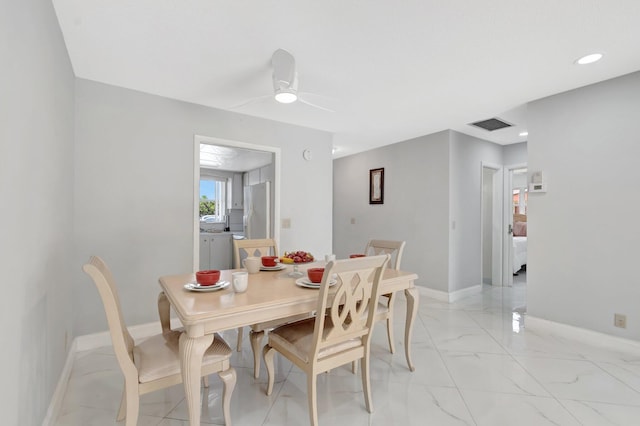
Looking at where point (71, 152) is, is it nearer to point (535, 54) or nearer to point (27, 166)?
point (27, 166)

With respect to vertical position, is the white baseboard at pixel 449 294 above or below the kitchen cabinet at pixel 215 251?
below

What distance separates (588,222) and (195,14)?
3.64 m

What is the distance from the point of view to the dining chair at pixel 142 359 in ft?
4.21

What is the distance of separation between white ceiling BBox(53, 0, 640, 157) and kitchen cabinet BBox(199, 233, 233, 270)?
3.09 m

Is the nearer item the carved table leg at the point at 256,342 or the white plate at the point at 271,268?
the carved table leg at the point at 256,342

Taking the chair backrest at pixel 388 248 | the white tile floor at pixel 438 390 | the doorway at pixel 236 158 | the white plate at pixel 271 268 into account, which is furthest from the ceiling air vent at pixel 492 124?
the white plate at pixel 271 268

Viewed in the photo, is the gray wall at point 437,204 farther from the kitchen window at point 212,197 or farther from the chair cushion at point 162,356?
the kitchen window at point 212,197

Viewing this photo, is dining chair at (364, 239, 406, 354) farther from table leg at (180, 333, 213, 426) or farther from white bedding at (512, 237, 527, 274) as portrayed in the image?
white bedding at (512, 237, 527, 274)

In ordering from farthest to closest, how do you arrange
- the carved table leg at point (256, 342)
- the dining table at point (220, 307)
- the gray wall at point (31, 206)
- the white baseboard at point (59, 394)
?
the carved table leg at point (256, 342) → the white baseboard at point (59, 394) → the dining table at point (220, 307) → the gray wall at point (31, 206)

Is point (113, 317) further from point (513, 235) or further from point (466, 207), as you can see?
point (513, 235)

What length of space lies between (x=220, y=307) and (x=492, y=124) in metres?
4.01

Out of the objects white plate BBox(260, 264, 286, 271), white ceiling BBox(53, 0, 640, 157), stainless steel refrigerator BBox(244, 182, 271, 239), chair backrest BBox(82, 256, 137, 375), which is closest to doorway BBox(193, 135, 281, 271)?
stainless steel refrigerator BBox(244, 182, 271, 239)

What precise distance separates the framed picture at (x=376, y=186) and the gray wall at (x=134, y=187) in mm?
2549


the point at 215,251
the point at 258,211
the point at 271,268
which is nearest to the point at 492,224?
the point at 258,211
